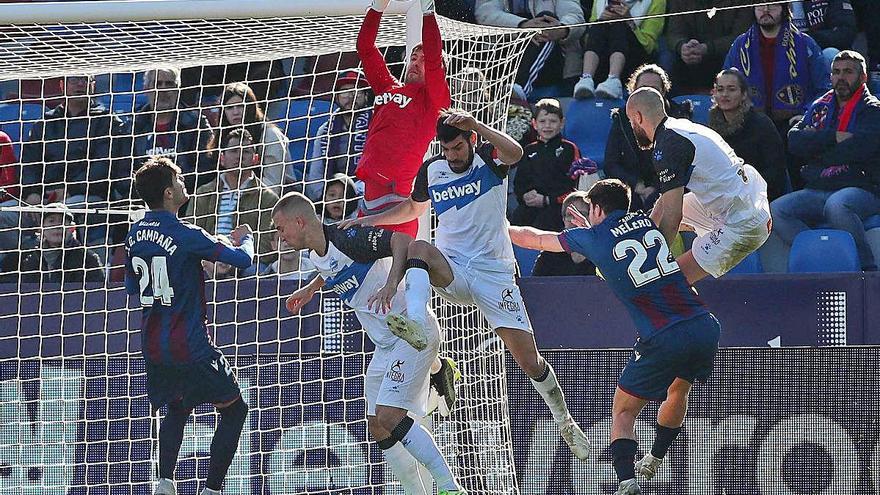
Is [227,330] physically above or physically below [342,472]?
above

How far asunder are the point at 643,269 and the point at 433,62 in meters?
1.54

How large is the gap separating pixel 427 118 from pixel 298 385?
7.21 feet

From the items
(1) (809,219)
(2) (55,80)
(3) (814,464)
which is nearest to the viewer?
(3) (814,464)

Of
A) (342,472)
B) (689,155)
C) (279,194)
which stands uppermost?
(689,155)

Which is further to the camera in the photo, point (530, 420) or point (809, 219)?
point (809, 219)

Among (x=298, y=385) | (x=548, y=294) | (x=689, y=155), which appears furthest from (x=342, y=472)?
(x=689, y=155)

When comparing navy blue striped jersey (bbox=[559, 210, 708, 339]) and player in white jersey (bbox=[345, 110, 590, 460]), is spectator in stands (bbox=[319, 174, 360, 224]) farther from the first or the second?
navy blue striped jersey (bbox=[559, 210, 708, 339])

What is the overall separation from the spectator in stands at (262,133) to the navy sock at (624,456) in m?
3.24

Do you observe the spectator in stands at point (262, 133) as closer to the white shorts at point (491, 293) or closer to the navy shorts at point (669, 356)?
the white shorts at point (491, 293)

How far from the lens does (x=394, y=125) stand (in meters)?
7.64

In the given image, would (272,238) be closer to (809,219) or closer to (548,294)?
(548,294)

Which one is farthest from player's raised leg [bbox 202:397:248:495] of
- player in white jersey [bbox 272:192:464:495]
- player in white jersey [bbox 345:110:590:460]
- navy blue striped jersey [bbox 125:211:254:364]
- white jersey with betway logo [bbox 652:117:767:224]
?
white jersey with betway logo [bbox 652:117:767:224]

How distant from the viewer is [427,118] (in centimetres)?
764

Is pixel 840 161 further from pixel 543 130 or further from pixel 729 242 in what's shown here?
pixel 729 242
